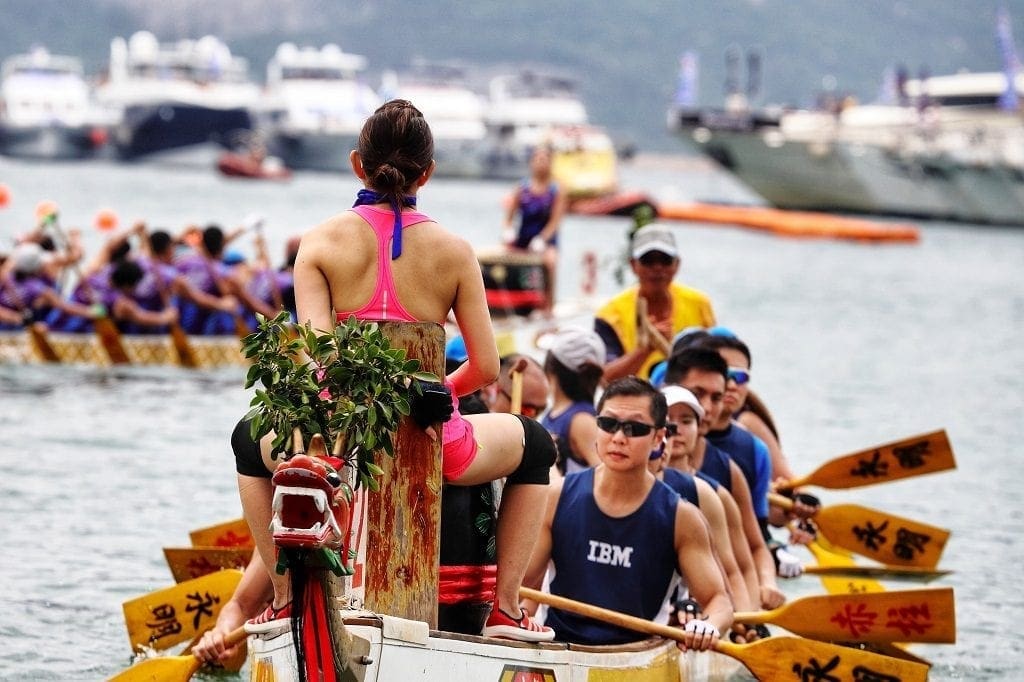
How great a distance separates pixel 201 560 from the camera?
9.03m

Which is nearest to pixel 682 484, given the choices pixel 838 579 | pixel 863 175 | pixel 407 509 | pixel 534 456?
pixel 534 456

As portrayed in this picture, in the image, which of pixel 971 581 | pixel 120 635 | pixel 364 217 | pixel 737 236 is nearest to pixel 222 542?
pixel 120 635

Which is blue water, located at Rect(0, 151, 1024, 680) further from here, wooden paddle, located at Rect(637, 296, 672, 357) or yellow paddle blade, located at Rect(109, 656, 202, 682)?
yellow paddle blade, located at Rect(109, 656, 202, 682)

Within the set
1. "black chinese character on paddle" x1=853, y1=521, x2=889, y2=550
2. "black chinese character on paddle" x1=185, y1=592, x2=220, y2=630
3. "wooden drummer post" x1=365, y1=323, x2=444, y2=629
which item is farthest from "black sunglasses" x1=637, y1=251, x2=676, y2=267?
"wooden drummer post" x1=365, y1=323, x2=444, y2=629

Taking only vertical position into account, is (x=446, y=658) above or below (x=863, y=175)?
below

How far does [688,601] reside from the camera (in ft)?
25.3

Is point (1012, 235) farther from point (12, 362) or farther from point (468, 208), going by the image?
point (12, 362)

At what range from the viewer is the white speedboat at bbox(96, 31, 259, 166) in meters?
123

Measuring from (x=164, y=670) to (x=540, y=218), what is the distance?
14976 millimetres

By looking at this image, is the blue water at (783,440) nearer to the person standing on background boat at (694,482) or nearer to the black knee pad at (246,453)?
the person standing on background boat at (694,482)

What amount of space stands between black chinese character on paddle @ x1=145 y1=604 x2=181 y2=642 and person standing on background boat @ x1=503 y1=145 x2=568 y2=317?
12501 mm

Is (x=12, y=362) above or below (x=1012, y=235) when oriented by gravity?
below

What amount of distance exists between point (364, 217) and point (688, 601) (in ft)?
8.22

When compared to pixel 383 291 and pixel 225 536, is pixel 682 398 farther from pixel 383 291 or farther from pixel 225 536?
pixel 383 291
